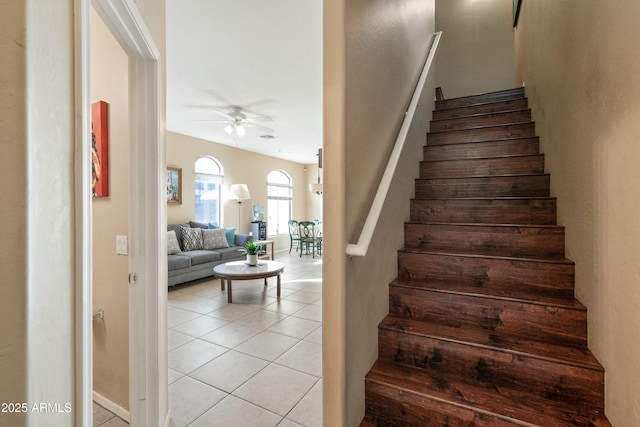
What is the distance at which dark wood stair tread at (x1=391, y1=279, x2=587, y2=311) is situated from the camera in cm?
145

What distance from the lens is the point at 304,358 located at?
2.52m

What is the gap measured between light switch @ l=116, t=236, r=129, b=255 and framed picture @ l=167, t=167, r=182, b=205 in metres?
4.36

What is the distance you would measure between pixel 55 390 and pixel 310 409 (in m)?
1.52

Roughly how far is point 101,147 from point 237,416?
1857mm

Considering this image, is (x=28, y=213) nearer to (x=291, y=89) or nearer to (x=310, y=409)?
(x=310, y=409)

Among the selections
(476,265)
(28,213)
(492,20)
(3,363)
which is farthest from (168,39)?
(492,20)

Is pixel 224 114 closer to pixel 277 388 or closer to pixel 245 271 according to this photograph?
pixel 245 271

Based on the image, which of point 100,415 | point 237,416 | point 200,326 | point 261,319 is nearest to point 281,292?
point 261,319

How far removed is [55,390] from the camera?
0.75 m

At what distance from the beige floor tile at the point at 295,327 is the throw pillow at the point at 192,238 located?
9.43ft

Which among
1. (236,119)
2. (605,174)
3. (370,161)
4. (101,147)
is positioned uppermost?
(236,119)

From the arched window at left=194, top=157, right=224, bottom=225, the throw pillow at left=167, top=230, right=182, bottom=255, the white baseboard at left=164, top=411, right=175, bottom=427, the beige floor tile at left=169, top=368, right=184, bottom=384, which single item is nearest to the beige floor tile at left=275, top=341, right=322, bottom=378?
the beige floor tile at left=169, top=368, right=184, bottom=384

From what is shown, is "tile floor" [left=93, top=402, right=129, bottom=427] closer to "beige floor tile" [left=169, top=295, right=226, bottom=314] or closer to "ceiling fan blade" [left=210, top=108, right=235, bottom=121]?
"beige floor tile" [left=169, top=295, right=226, bottom=314]

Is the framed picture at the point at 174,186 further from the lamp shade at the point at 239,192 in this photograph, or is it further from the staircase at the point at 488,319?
the staircase at the point at 488,319
